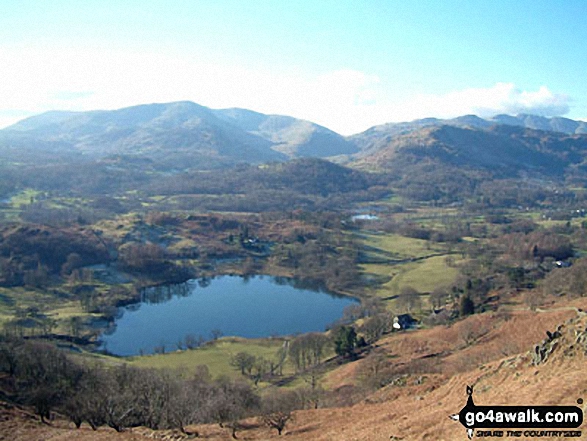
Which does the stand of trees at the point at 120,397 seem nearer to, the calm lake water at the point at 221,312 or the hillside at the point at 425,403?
the hillside at the point at 425,403

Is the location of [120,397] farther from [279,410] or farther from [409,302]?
[409,302]

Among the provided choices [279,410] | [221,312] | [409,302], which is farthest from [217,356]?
[409,302]

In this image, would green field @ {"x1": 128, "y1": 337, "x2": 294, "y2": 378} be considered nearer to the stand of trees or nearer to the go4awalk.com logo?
the stand of trees

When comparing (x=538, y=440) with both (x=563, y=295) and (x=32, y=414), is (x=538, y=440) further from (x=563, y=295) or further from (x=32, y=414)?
(x=563, y=295)

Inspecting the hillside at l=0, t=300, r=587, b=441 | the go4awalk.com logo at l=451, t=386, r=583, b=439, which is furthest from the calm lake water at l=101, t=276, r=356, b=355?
the go4awalk.com logo at l=451, t=386, r=583, b=439

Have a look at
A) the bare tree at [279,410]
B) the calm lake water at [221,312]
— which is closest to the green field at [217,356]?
the calm lake water at [221,312]

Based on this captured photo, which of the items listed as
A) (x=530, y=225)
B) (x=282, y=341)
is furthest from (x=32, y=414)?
(x=530, y=225)

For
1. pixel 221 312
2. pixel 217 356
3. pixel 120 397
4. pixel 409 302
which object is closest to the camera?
pixel 120 397
